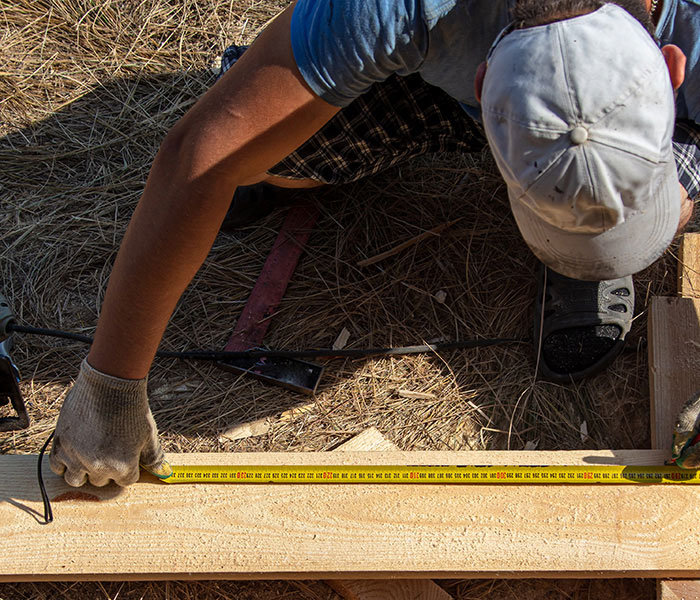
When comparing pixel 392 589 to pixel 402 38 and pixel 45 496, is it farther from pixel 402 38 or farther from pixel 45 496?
pixel 402 38

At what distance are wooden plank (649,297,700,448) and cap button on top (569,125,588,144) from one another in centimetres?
129

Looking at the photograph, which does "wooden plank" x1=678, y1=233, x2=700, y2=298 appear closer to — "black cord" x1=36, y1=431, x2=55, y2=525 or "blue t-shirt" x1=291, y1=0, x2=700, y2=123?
"blue t-shirt" x1=291, y1=0, x2=700, y2=123

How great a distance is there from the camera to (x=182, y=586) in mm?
2244

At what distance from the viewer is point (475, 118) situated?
2088 millimetres

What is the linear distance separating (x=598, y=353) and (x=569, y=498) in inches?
26.4

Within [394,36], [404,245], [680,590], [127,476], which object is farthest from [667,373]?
[127,476]

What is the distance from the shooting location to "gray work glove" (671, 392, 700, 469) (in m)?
2.05

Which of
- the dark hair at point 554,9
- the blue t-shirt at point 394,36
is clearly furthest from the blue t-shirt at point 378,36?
the dark hair at point 554,9

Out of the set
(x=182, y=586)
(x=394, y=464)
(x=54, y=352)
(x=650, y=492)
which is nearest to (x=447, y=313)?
(x=394, y=464)

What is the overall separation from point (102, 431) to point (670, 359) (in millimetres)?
2025

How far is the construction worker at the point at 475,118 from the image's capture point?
1.45 m

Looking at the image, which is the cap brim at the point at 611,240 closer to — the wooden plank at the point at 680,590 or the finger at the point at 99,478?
the wooden plank at the point at 680,590

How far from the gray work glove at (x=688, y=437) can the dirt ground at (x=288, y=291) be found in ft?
1.07

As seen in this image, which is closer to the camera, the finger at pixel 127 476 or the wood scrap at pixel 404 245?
the finger at pixel 127 476
